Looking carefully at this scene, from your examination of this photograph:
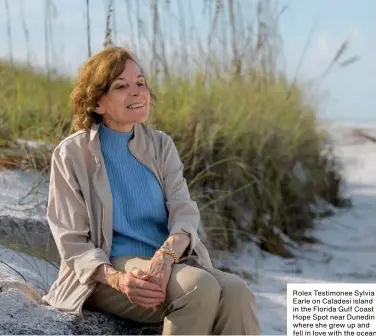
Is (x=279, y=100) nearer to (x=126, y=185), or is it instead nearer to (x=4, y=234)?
(x=4, y=234)

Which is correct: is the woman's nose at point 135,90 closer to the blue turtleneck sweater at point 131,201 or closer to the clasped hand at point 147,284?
the blue turtleneck sweater at point 131,201

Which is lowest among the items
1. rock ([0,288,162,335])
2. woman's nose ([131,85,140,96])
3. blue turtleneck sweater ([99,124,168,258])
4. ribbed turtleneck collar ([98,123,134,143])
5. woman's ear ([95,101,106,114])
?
rock ([0,288,162,335])

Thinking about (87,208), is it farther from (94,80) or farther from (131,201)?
(94,80)

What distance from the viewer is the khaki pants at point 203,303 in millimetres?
1713

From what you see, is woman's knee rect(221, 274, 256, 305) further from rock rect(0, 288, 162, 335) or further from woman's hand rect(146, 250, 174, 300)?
rock rect(0, 288, 162, 335)

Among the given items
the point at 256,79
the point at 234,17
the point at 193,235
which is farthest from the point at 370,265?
the point at 193,235

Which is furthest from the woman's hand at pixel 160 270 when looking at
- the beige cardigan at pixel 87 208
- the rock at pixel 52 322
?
the rock at pixel 52 322

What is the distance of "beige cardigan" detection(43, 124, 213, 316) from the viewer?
1874 mm

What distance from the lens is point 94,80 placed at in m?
1.95

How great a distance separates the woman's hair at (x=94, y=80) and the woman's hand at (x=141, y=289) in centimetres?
46

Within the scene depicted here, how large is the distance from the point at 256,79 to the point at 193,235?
2668 millimetres

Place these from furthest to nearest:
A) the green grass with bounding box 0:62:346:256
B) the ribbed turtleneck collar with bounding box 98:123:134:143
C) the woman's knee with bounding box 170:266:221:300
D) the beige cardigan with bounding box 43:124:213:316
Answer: the green grass with bounding box 0:62:346:256, the ribbed turtleneck collar with bounding box 98:123:134:143, the beige cardigan with bounding box 43:124:213:316, the woman's knee with bounding box 170:266:221:300

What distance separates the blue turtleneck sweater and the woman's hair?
0.06 metres

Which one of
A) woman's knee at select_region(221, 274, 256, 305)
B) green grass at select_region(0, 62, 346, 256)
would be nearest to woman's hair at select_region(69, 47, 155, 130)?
woman's knee at select_region(221, 274, 256, 305)
